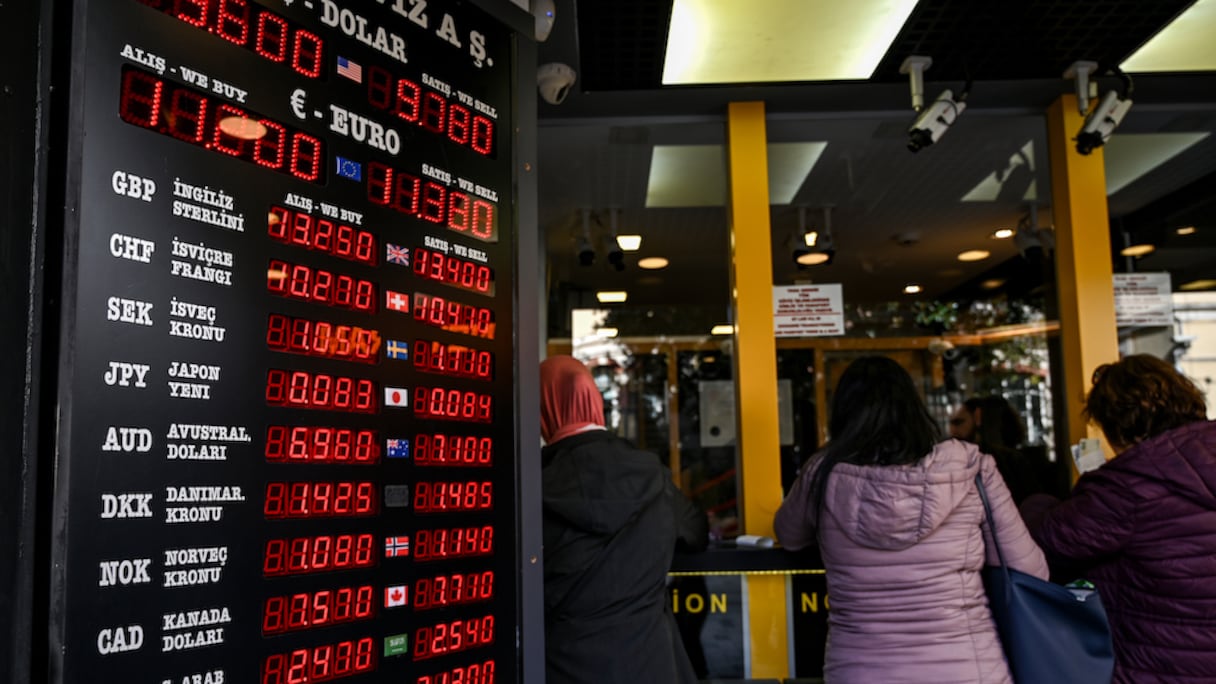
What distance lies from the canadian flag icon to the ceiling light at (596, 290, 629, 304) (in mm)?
3854

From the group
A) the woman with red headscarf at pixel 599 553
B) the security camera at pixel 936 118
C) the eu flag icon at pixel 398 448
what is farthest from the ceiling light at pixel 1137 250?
the eu flag icon at pixel 398 448

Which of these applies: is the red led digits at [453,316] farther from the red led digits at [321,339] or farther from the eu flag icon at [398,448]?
the eu flag icon at [398,448]

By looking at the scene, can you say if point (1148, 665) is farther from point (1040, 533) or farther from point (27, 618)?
point (27, 618)

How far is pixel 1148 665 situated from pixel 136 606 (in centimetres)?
230

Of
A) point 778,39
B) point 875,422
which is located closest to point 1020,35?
point 778,39

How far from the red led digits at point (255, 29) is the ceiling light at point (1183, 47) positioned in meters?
3.25

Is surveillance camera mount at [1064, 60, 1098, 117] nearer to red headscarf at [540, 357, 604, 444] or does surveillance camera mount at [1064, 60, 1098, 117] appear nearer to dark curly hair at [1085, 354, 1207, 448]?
dark curly hair at [1085, 354, 1207, 448]

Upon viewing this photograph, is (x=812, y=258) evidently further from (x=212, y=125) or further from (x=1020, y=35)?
(x=212, y=125)

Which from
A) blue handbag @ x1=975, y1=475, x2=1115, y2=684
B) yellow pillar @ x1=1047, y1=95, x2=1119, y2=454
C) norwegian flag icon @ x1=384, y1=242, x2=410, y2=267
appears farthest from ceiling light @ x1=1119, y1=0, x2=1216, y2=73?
norwegian flag icon @ x1=384, y1=242, x2=410, y2=267

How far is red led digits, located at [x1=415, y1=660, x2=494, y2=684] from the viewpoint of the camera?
76.5 inches

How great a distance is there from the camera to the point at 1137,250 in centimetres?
482

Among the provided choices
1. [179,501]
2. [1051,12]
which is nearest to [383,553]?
[179,501]

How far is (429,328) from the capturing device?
2035mm

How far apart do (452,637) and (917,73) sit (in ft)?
9.87
